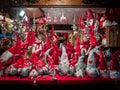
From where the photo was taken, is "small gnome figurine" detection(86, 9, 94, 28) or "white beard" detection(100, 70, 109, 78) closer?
"white beard" detection(100, 70, 109, 78)

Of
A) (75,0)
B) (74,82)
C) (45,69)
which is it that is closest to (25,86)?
(45,69)

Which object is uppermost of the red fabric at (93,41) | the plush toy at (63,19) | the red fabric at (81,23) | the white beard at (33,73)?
the plush toy at (63,19)

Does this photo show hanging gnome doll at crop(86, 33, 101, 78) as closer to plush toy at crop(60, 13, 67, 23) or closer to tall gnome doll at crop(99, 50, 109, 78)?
tall gnome doll at crop(99, 50, 109, 78)

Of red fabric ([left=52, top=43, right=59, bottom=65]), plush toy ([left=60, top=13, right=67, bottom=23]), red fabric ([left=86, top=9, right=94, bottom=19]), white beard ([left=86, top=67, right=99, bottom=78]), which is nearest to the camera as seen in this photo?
white beard ([left=86, top=67, right=99, bottom=78])

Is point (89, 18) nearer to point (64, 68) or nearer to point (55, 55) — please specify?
point (55, 55)

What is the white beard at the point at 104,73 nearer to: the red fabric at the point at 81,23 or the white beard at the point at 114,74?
the white beard at the point at 114,74

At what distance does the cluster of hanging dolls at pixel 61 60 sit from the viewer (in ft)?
9.22

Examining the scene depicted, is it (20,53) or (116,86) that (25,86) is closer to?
(20,53)

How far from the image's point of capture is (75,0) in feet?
9.25

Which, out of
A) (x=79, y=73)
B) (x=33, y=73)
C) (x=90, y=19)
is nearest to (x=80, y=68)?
(x=79, y=73)

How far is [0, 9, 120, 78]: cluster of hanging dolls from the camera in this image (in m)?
2.81

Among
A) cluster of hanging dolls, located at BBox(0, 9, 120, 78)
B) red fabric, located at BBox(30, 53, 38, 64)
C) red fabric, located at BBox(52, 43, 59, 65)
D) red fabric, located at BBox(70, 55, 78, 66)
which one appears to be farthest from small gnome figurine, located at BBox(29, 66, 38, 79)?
red fabric, located at BBox(70, 55, 78, 66)

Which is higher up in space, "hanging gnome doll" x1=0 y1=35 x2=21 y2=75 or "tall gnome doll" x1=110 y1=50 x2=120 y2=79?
"hanging gnome doll" x1=0 y1=35 x2=21 y2=75

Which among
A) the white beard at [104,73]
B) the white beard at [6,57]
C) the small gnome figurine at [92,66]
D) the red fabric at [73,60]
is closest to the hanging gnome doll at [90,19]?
the small gnome figurine at [92,66]
